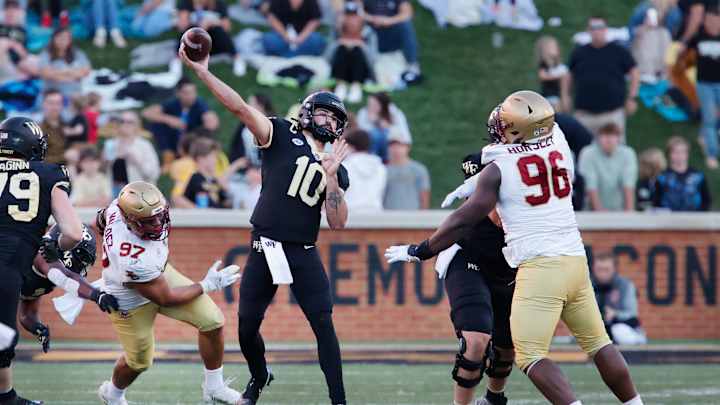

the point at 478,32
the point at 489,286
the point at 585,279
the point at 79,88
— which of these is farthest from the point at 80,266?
the point at 478,32

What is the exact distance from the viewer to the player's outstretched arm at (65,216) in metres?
7.59

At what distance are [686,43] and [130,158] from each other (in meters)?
6.50

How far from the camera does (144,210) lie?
7.67m

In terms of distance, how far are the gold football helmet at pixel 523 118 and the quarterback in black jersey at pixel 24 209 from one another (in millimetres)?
2392

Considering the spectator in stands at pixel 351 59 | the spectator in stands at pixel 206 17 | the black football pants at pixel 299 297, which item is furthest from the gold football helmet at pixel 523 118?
the spectator in stands at pixel 206 17

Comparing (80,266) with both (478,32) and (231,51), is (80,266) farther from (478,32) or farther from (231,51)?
(478,32)

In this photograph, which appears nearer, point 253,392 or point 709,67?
point 253,392

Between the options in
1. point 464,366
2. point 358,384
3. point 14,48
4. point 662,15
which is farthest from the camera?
point 662,15

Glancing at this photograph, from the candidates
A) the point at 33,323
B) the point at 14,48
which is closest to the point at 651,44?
the point at 14,48

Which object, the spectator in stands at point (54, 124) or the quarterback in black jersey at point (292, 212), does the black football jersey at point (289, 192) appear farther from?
the spectator in stands at point (54, 124)

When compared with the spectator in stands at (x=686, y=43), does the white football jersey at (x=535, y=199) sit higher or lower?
higher

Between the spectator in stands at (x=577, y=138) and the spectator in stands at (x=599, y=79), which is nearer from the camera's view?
the spectator in stands at (x=577, y=138)

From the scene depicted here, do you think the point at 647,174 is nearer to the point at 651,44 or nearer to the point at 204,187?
the point at 651,44

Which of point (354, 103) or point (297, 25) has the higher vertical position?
point (297, 25)
